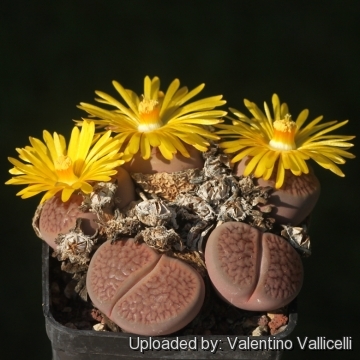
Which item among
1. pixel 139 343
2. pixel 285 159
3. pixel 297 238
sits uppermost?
pixel 285 159

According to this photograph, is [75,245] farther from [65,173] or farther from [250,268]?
[250,268]

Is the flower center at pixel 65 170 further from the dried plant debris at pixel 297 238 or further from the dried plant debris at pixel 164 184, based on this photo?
the dried plant debris at pixel 297 238

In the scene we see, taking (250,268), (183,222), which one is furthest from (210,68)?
(250,268)

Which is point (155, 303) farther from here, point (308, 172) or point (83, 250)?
point (308, 172)

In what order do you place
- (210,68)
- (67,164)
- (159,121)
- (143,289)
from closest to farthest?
1. (143,289)
2. (67,164)
3. (159,121)
4. (210,68)

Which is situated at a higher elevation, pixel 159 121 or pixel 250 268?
pixel 159 121

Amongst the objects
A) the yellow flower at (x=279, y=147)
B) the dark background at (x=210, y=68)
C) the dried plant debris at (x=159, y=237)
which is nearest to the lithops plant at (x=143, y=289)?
the dried plant debris at (x=159, y=237)

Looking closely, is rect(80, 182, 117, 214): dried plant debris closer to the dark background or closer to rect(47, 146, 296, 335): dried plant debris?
rect(47, 146, 296, 335): dried plant debris

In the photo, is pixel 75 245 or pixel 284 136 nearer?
pixel 75 245

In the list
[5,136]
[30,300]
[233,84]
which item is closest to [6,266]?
[30,300]
